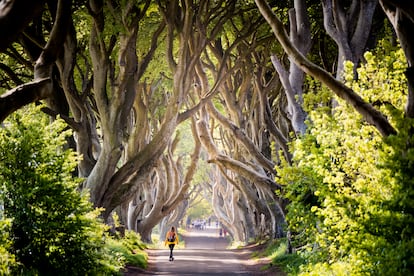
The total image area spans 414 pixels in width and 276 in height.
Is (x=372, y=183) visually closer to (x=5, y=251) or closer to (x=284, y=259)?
(x=5, y=251)

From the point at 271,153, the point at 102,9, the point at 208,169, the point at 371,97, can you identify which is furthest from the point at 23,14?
the point at 208,169

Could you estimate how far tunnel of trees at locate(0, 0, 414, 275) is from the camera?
657cm

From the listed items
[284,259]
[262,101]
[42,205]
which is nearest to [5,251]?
[42,205]

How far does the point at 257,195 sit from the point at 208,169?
2280 centimetres

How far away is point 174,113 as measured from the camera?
1603 cm

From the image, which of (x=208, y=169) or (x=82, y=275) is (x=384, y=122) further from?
(x=208, y=169)

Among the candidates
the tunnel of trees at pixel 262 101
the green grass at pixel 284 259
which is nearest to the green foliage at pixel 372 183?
the tunnel of trees at pixel 262 101

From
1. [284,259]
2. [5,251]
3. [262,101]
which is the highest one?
[262,101]

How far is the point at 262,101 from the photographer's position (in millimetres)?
18156

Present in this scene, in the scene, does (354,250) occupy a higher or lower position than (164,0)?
lower

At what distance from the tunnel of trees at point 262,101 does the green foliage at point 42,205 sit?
0.82 ft

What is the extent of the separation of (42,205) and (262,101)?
412 inches

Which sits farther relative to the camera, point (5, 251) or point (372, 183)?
point (5, 251)

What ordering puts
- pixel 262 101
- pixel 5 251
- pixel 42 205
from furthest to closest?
pixel 262 101, pixel 42 205, pixel 5 251
